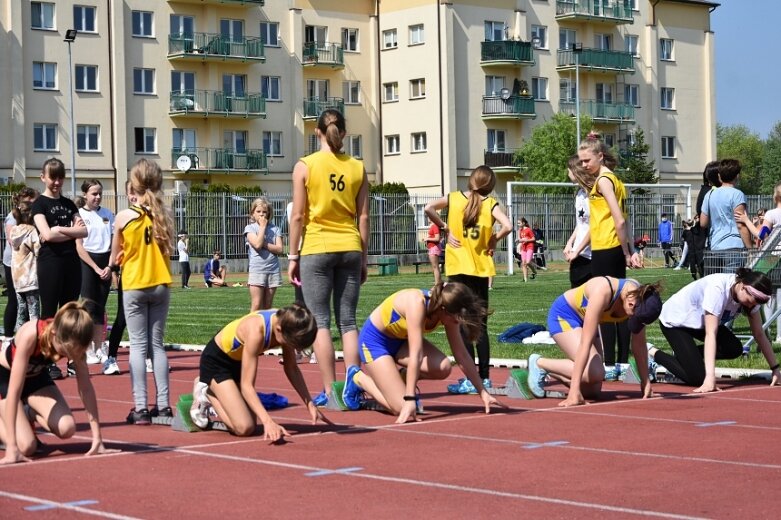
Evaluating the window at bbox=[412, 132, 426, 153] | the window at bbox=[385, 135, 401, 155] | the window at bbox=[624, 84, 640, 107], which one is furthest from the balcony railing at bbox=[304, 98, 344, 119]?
the window at bbox=[624, 84, 640, 107]

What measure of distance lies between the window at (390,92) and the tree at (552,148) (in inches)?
288

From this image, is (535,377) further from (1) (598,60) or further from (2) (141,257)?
(1) (598,60)

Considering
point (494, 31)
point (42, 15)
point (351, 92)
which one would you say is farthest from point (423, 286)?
point (494, 31)

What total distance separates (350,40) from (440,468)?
215 feet

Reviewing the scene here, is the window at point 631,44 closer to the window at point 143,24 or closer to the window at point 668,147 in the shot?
the window at point 668,147

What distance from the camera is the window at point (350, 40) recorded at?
7175 centimetres

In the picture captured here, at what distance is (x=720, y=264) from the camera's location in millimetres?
14852

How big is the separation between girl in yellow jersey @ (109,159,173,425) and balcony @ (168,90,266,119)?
184 ft

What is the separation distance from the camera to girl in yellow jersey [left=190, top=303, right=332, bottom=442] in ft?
28.9

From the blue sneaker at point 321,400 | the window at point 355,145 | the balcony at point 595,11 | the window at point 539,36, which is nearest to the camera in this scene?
the blue sneaker at point 321,400

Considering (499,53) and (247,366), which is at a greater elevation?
(499,53)

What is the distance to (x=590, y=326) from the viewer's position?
10805 millimetres

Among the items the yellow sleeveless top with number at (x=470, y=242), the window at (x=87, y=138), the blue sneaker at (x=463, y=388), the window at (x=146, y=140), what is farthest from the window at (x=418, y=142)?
the blue sneaker at (x=463, y=388)

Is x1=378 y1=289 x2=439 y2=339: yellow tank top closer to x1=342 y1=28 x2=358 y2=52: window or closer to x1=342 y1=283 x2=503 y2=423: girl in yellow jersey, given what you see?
x1=342 y1=283 x2=503 y2=423: girl in yellow jersey
